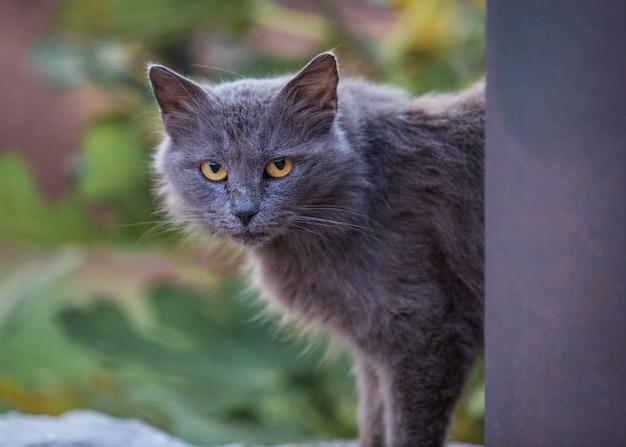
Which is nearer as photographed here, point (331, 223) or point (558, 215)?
point (558, 215)

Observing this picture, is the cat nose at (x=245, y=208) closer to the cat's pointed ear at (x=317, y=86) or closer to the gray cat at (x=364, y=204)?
the gray cat at (x=364, y=204)

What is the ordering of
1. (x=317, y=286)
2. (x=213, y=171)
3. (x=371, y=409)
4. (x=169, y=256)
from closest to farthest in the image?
1. (x=213, y=171)
2. (x=317, y=286)
3. (x=371, y=409)
4. (x=169, y=256)

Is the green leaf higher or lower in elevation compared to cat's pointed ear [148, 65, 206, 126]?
higher

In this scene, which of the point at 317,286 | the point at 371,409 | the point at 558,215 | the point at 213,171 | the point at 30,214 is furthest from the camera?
the point at 30,214

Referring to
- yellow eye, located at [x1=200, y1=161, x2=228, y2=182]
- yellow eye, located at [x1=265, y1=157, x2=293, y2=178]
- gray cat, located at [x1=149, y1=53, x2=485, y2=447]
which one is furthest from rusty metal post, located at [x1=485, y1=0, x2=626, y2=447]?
yellow eye, located at [x1=200, y1=161, x2=228, y2=182]

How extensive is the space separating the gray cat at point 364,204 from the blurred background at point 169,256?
3.38 feet

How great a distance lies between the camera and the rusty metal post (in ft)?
5.16

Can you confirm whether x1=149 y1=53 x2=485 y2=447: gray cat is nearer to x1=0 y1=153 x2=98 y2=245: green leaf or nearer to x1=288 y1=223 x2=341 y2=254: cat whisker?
x1=288 y1=223 x2=341 y2=254: cat whisker

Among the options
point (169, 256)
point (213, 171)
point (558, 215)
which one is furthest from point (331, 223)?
point (169, 256)

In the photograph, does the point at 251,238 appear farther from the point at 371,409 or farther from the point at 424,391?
the point at 371,409

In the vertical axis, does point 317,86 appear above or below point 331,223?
above

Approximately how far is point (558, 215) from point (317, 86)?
83cm

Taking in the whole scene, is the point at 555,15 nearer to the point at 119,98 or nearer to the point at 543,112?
the point at 543,112

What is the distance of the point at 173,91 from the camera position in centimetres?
237
